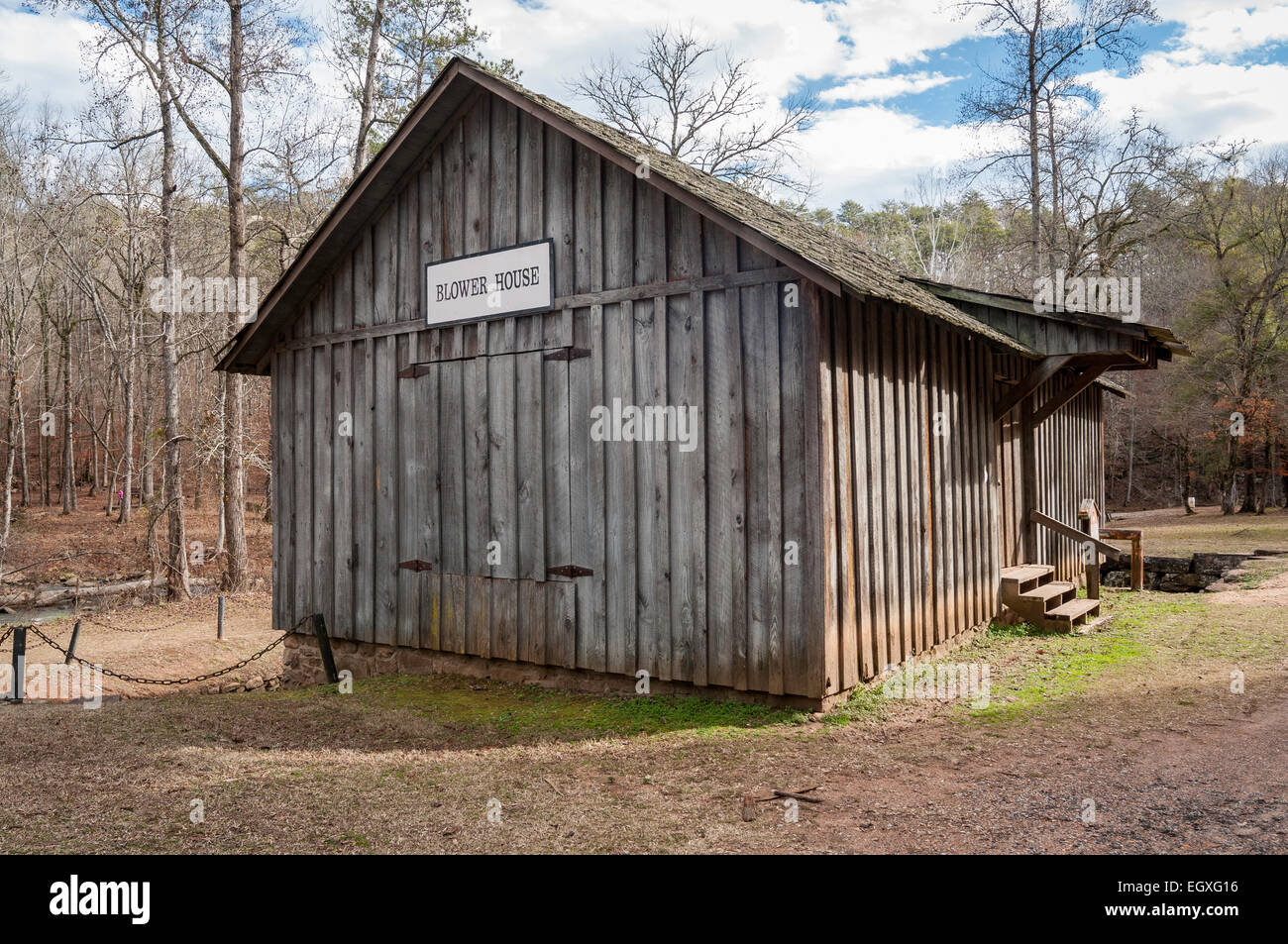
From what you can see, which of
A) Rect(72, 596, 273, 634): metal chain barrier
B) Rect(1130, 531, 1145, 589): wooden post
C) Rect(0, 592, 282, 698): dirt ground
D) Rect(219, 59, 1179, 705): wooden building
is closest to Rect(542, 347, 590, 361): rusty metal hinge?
Rect(219, 59, 1179, 705): wooden building

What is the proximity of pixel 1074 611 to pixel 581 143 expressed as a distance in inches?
316

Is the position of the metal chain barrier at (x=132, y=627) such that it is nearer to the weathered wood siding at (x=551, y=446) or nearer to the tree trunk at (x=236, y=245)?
the tree trunk at (x=236, y=245)

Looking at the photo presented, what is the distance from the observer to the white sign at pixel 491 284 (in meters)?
8.93

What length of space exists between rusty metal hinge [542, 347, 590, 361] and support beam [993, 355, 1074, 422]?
18.5 feet

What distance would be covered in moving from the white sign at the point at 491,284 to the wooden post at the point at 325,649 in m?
3.99

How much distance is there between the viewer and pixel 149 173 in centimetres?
2550

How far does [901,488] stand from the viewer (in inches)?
344

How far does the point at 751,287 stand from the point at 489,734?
4.35m

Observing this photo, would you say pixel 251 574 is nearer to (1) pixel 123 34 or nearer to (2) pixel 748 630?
(1) pixel 123 34

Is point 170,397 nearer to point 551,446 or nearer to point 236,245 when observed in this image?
point 236,245

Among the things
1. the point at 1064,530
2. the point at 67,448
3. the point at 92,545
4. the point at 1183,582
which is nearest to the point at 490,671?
the point at 1064,530

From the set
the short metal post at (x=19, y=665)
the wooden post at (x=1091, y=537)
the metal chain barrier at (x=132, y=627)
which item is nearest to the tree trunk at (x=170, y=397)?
the metal chain barrier at (x=132, y=627)

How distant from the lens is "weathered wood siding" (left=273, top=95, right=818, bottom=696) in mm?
7574
